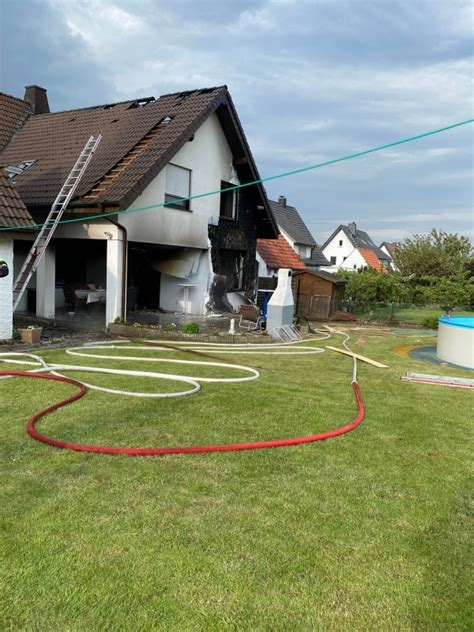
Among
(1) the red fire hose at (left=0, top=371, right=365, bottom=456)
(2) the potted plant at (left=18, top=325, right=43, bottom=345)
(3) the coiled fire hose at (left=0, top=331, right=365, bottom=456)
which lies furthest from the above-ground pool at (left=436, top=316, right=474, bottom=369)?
(2) the potted plant at (left=18, top=325, right=43, bottom=345)

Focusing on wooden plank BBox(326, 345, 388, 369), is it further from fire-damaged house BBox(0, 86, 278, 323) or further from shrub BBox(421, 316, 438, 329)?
shrub BBox(421, 316, 438, 329)

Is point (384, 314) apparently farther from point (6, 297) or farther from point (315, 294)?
point (6, 297)

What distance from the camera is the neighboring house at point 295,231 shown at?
37969 millimetres

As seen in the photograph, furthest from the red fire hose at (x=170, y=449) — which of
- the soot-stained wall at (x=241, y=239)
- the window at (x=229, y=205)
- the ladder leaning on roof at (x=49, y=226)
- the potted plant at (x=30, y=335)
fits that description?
the window at (x=229, y=205)

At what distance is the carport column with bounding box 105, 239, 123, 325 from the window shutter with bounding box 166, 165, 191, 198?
3059mm

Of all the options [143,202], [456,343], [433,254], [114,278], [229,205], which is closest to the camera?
[456,343]

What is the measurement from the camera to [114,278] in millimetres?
12500

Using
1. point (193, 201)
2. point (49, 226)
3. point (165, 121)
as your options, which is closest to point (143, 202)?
point (49, 226)

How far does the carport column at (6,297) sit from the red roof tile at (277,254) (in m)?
17.2

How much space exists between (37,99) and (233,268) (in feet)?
32.8

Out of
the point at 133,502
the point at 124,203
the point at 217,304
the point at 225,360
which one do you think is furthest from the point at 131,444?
the point at 217,304

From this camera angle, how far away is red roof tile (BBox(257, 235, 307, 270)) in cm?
2661

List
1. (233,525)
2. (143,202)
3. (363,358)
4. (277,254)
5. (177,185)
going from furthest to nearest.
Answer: (277,254), (177,185), (143,202), (363,358), (233,525)

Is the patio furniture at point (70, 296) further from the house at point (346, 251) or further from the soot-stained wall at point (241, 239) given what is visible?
the house at point (346, 251)
